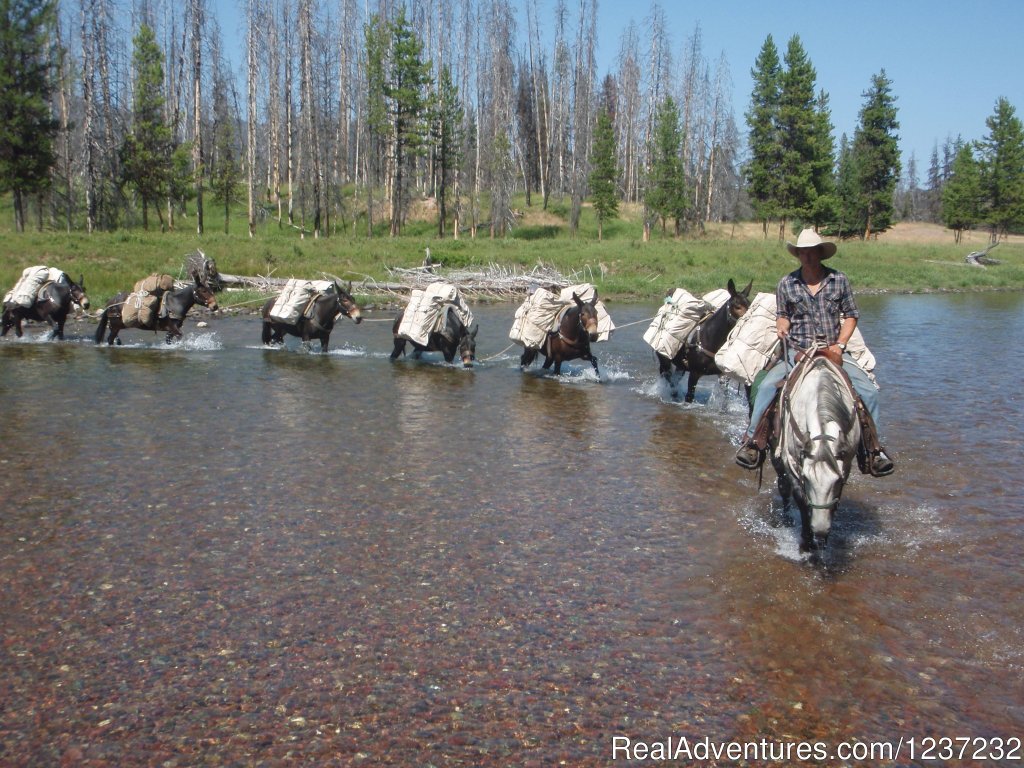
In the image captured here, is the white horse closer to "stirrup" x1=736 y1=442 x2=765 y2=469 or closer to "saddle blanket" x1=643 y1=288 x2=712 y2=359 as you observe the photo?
"stirrup" x1=736 y1=442 x2=765 y2=469

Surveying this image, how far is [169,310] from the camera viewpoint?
1845cm

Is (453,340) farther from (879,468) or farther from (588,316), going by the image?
(879,468)

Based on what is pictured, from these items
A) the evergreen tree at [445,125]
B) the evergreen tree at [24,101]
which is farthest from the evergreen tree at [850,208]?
the evergreen tree at [24,101]

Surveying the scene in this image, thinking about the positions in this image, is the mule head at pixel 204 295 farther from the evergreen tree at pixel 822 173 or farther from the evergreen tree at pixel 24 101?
the evergreen tree at pixel 822 173

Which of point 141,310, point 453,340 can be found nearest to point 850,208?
point 453,340

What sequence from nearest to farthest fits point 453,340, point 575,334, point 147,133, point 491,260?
point 575,334 < point 453,340 < point 491,260 < point 147,133

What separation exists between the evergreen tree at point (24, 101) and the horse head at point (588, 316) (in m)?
30.9

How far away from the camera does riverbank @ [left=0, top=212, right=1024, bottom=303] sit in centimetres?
3048

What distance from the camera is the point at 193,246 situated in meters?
33.3

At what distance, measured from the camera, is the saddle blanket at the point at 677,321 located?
12.8 metres

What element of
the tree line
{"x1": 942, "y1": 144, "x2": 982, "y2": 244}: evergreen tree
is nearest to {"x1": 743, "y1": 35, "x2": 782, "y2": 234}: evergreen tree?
the tree line

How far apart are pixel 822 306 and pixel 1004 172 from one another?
70.3 m

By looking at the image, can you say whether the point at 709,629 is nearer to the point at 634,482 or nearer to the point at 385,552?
the point at 385,552

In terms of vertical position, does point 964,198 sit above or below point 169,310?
above
